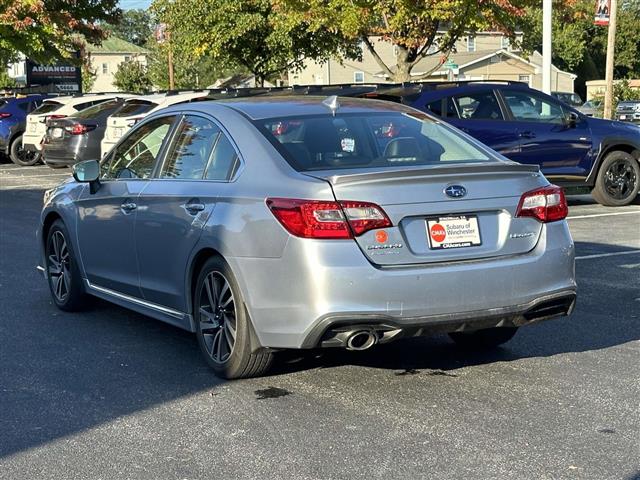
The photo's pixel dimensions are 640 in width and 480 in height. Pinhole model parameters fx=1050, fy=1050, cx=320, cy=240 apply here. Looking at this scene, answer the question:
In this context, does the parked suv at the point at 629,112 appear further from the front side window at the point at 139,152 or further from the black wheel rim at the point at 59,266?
the front side window at the point at 139,152

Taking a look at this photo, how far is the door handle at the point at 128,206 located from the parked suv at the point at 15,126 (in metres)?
20.1

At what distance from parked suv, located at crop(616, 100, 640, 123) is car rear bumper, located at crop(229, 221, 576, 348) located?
3933 centimetres

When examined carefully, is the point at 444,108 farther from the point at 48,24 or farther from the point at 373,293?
the point at 48,24

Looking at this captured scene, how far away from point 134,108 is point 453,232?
16.4 meters

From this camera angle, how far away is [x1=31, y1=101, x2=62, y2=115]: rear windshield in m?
24.7

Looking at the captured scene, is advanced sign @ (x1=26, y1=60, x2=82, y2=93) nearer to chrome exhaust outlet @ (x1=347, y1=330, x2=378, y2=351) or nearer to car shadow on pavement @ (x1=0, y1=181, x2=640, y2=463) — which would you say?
car shadow on pavement @ (x1=0, y1=181, x2=640, y2=463)

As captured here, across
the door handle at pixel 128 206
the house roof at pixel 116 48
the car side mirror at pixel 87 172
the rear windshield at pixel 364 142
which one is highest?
the house roof at pixel 116 48

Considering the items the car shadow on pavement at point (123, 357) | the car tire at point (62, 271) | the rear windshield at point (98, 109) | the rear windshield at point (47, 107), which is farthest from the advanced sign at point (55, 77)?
the car shadow on pavement at point (123, 357)

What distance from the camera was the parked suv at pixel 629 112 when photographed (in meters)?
43.2

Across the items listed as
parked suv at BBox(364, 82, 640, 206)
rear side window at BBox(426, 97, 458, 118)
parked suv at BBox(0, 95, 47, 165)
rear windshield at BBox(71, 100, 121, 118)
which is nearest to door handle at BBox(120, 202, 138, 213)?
parked suv at BBox(364, 82, 640, 206)

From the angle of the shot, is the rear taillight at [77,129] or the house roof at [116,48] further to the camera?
the house roof at [116,48]

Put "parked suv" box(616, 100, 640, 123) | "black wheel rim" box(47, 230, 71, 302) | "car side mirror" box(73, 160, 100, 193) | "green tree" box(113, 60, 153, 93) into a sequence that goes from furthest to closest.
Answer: "green tree" box(113, 60, 153, 93), "parked suv" box(616, 100, 640, 123), "black wheel rim" box(47, 230, 71, 302), "car side mirror" box(73, 160, 100, 193)

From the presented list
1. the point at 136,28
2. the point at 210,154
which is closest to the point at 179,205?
the point at 210,154

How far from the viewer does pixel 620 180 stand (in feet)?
48.5
